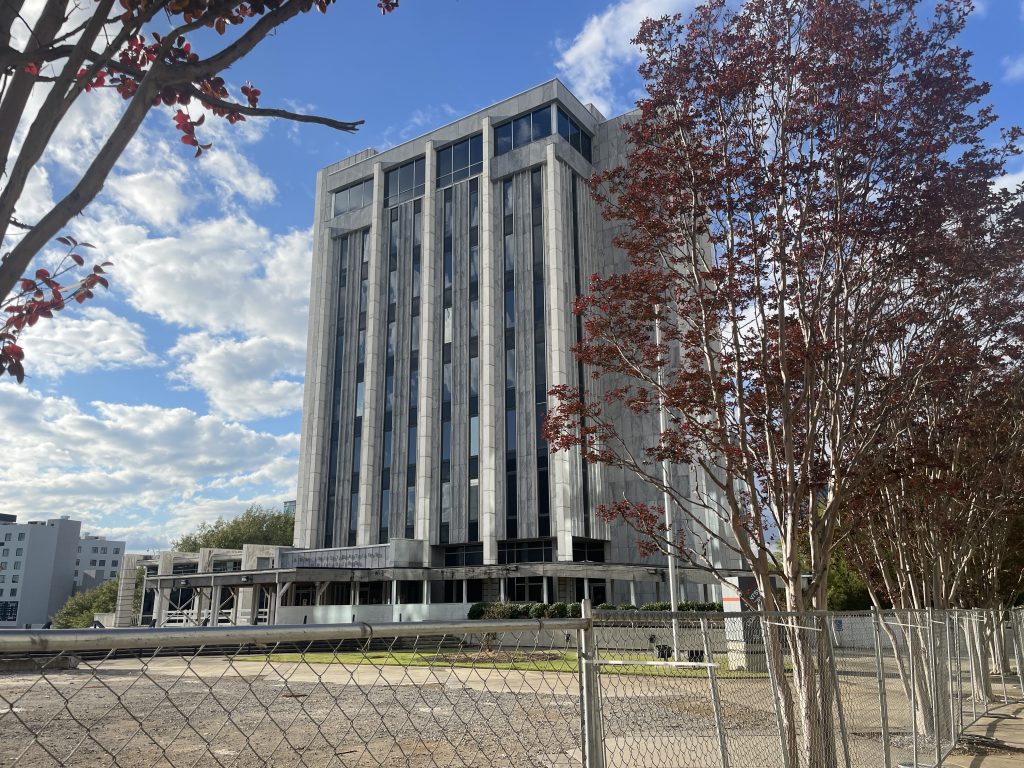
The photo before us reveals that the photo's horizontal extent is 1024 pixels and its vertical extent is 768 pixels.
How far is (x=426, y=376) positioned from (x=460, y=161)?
1612 centimetres

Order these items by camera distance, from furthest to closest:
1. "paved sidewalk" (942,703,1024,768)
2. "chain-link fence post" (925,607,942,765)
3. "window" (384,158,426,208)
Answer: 1. "window" (384,158,426,208)
2. "paved sidewalk" (942,703,1024,768)
3. "chain-link fence post" (925,607,942,765)

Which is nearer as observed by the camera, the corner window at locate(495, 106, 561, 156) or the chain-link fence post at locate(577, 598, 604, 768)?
the chain-link fence post at locate(577, 598, 604, 768)

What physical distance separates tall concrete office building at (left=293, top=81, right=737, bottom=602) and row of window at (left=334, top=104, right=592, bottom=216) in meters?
0.15

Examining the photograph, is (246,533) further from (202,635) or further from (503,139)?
(202,635)

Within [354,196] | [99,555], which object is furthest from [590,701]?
[99,555]

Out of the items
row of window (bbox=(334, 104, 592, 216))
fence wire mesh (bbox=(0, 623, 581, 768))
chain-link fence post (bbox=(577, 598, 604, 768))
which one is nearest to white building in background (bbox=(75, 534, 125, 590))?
row of window (bbox=(334, 104, 592, 216))

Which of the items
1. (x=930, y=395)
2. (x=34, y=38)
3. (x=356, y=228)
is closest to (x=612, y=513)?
(x=930, y=395)

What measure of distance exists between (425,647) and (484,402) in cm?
1645

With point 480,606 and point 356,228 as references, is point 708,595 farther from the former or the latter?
point 356,228

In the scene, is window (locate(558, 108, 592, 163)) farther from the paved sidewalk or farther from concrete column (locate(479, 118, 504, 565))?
the paved sidewalk

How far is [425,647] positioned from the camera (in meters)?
35.8

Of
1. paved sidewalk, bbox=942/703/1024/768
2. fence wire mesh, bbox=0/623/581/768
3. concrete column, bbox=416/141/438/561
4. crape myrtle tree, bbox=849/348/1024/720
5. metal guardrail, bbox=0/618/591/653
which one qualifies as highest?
concrete column, bbox=416/141/438/561

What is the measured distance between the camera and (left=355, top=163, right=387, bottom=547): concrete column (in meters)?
50.3

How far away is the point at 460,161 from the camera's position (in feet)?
177
